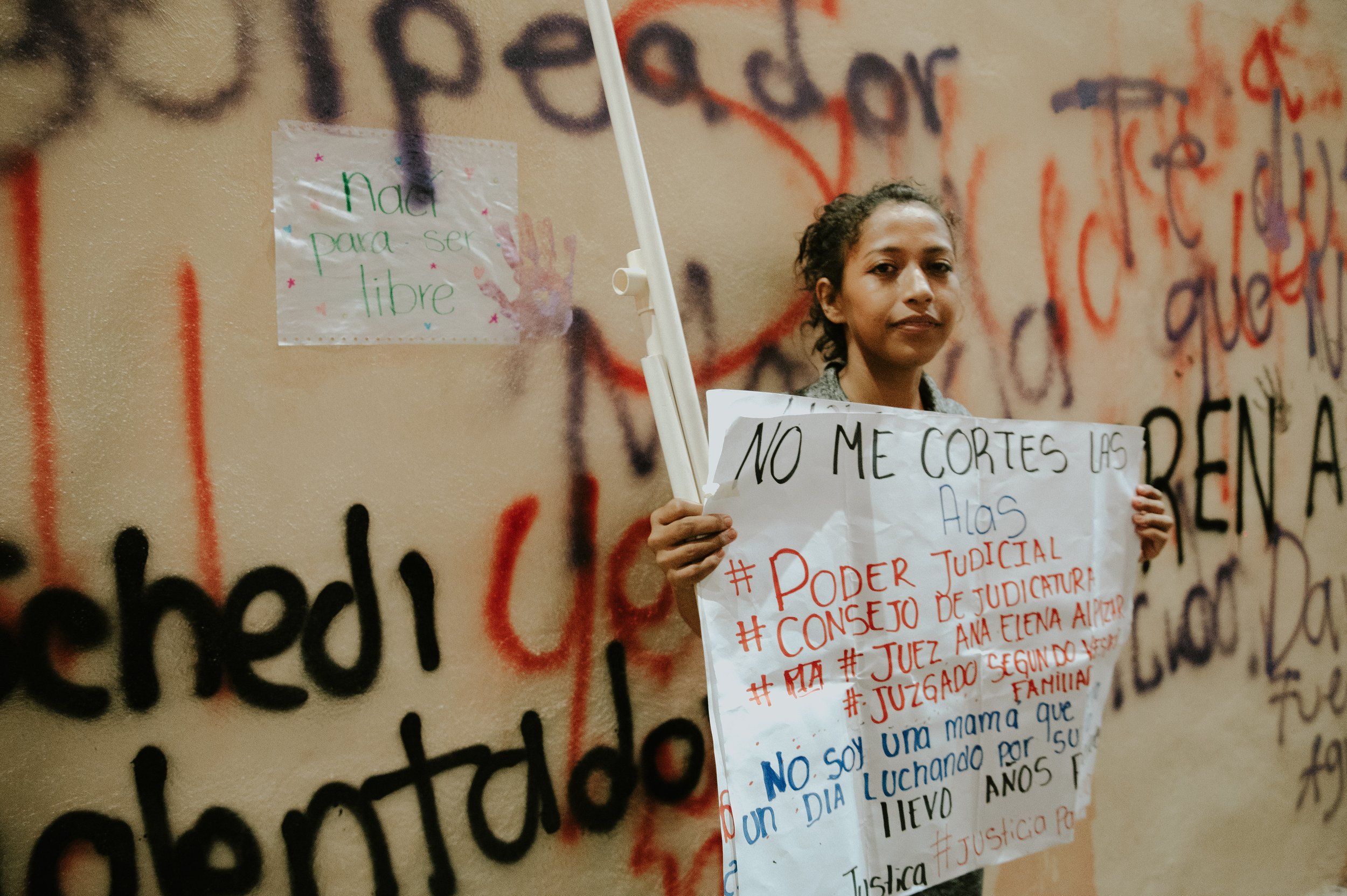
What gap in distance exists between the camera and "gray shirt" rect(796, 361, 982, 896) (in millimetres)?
1538

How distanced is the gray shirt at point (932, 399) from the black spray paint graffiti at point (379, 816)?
0.52m

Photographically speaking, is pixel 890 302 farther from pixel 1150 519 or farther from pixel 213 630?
pixel 213 630

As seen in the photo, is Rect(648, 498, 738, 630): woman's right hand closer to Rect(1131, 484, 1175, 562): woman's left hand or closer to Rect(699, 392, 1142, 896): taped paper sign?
Rect(699, 392, 1142, 896): taped paper sign

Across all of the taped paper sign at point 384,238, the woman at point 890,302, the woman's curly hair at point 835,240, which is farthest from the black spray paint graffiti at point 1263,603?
the taped paper sign at point 384,238

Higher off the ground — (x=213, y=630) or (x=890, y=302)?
(x=890, y=302)

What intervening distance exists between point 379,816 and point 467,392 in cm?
75

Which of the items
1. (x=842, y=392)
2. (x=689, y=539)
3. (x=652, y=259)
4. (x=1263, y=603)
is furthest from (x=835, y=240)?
(x=1263, y=603)

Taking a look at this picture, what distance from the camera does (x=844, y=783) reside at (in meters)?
1.29

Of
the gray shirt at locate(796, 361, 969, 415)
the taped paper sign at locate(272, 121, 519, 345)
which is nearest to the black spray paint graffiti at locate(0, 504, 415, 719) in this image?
the taped paper sign at locate(272, 121, 519, 345)

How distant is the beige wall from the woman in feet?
0.57

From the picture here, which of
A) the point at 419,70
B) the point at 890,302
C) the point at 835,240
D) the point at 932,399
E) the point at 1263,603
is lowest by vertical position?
the point at 1263,603

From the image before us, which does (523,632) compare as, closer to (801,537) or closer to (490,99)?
(801,537)

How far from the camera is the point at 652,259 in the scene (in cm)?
123

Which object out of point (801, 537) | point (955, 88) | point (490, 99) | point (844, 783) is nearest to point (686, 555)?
point (801, 537)
